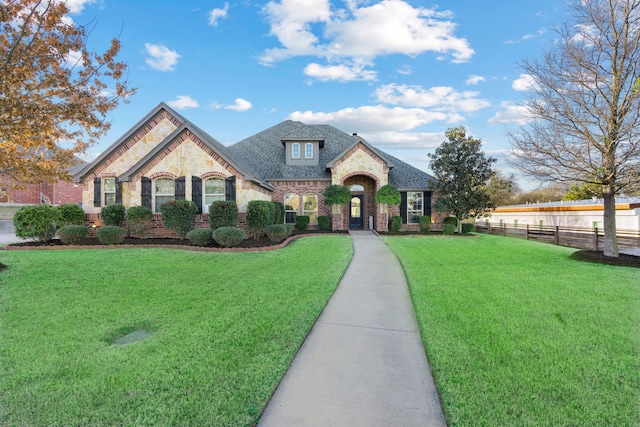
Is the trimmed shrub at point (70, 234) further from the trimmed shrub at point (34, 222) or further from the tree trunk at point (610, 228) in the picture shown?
the tree trunk at point (610, 228)

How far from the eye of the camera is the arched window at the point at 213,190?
1455 cm

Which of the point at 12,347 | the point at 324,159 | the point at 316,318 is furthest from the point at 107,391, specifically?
the point at 324,159

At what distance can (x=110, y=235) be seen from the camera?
1226 centimetres

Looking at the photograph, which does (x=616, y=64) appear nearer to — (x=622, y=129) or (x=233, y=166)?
(x=622, y=129)

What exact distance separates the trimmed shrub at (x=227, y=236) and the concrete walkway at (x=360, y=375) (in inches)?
286

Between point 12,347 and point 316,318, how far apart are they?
3.84 meters

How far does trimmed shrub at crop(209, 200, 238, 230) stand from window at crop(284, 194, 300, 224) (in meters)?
6.88

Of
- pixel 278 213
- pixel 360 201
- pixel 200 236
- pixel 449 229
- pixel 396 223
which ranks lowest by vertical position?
pixel 449 229

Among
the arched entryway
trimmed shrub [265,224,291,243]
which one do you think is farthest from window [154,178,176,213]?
the arched entryway

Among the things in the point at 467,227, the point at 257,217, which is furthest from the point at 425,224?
the point at 257,217

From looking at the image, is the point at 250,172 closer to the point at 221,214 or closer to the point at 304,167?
the point at 221,214

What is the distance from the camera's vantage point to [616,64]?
32.2 feet

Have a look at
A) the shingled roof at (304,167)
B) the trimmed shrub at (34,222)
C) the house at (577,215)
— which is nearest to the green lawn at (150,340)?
the trimmed shrub at (34,222)

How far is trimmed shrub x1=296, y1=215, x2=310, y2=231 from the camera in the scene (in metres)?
19.0
